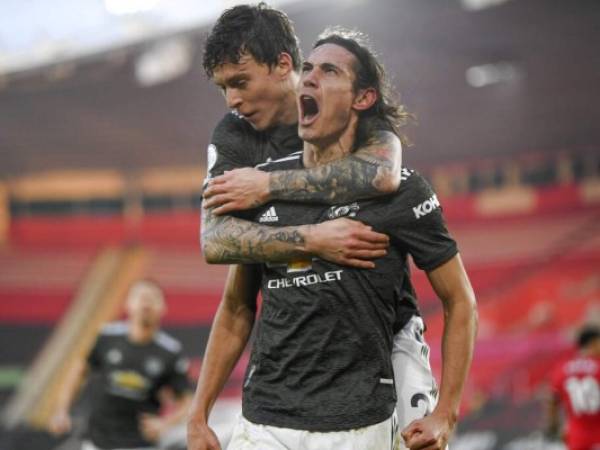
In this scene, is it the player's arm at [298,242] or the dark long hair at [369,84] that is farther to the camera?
the dark long hair at [369,84]

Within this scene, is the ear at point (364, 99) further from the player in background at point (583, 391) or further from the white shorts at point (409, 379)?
the player in background at point (583, 391)

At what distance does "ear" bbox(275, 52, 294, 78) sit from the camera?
128 inches

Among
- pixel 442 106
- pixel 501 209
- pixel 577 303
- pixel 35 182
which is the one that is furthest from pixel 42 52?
pixel 577 303

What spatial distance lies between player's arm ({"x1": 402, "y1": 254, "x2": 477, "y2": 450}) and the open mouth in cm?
58

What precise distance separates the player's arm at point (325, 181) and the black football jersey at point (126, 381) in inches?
163

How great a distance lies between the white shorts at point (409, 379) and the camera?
3.12 metres

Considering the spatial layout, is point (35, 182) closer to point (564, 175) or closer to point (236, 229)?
point (564, 175)

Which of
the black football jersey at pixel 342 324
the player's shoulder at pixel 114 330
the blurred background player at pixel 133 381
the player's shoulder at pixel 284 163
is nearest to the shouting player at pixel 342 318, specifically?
the black football jersey at pixel 342 324

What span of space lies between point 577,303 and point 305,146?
454 inches

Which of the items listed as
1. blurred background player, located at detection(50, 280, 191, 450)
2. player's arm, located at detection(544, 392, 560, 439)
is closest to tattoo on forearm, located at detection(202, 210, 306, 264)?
blurred background player, located at detection(50, 280, 191, 450)

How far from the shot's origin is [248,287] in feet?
11.0

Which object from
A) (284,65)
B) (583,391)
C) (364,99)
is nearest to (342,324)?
(364,99)

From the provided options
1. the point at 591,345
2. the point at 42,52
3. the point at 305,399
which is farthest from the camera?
the point at 42,52

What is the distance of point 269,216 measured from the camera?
306cm
